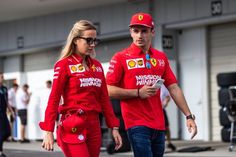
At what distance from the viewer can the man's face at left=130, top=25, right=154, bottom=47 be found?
6.12m

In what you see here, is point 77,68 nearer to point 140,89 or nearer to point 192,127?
point 140,89

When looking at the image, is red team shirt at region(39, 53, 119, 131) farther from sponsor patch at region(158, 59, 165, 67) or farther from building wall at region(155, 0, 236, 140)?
building wall at region(155, 0, 236, 140)

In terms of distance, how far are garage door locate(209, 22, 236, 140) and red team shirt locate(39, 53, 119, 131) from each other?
1374 centimetres

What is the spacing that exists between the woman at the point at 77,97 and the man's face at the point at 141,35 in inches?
21.3

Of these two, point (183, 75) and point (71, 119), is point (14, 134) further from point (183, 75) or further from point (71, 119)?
point (71, 119)

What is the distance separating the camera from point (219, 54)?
19.6 metres

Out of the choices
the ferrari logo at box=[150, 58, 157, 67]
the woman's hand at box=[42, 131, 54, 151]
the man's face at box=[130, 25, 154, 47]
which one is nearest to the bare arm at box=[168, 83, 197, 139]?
the ferrari logo at box=[150, 58, 157, 67]

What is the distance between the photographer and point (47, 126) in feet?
18.1

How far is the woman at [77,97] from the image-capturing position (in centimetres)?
562

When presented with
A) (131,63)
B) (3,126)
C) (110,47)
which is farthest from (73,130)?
(110,47)

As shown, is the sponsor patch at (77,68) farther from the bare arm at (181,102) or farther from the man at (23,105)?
the man at (23,105)

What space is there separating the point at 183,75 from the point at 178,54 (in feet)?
2.27

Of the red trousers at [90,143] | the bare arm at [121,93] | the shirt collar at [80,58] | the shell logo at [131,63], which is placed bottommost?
the red trousers at [90,143]

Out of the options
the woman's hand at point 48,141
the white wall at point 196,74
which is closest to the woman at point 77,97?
the woman's hand at point 48,141
